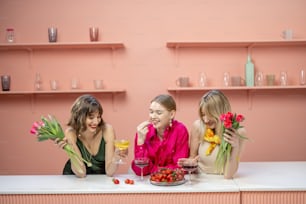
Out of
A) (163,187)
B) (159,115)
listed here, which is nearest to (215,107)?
(159,115)

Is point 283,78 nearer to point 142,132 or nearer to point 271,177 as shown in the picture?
point 271,177

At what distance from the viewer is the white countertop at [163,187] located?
86.4 inches

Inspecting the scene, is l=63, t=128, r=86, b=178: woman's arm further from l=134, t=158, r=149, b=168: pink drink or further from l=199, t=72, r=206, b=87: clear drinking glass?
l=199, t=72, r=206, b=87: clear drinking glass

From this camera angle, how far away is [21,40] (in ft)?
13.8

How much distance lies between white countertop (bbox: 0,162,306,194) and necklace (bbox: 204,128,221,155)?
161 millimetres

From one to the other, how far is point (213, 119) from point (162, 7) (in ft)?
6.50

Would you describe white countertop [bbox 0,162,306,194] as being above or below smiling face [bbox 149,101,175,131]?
below

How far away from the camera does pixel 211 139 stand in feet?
8.31

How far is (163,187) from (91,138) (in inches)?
26.0

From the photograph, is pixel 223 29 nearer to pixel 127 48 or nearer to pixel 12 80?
pixel 127 48

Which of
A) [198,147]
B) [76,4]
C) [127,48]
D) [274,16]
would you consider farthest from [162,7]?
[198,147]

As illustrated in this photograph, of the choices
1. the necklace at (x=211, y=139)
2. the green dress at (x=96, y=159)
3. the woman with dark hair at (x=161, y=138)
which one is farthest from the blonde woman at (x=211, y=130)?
the green dress at (x=96, y=159)

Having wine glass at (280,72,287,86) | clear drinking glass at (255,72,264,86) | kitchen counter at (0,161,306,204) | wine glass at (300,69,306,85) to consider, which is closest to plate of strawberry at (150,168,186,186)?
kitchen counter at (0,161,306,204)

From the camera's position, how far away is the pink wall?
13.8 ft
